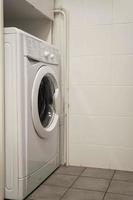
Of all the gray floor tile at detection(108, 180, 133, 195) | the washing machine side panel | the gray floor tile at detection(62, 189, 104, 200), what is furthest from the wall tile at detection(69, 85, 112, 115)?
the washing machine side panel

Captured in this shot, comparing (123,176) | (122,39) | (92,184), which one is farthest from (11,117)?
(122,39)

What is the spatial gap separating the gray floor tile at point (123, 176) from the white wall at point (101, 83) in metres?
0.07

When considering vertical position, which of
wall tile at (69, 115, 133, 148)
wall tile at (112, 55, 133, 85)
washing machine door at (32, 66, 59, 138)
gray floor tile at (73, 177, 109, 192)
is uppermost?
wall tile at (112, 55, 133, 85)

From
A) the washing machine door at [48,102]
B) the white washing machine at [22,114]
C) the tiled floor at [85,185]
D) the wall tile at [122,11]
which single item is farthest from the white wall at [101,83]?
the white washing machine at [22,114]

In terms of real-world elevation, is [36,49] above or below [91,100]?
above

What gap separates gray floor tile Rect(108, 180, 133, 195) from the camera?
1.87 metres

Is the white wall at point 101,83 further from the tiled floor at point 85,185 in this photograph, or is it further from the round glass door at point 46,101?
the round glass door at point 46,101

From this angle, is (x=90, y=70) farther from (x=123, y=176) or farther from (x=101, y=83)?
(x=123, y=176)

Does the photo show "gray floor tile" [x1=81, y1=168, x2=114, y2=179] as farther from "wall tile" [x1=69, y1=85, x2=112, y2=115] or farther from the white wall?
"wall tile" [x1=69, y1=85, x2=112, y2=115]

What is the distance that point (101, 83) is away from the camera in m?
2.35

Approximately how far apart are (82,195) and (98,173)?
49 centimetres

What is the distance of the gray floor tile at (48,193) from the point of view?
1.76 m

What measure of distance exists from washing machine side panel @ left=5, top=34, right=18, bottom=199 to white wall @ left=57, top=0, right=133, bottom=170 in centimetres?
88

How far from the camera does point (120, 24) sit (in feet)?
7.49
